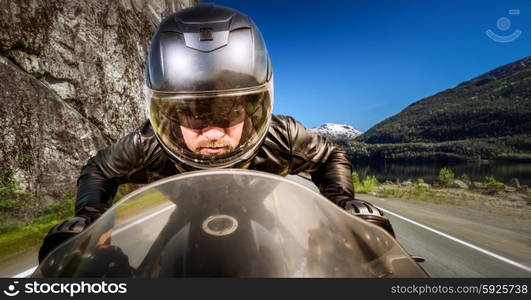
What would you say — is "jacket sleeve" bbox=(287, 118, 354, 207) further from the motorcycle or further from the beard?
the motorcycle

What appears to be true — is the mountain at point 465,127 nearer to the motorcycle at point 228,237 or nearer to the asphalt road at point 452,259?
the asphalt road at point 452,259

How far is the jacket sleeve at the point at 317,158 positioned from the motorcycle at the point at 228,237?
3.68 ft

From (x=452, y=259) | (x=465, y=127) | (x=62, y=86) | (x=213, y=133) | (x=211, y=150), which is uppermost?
(x=62, y=86)

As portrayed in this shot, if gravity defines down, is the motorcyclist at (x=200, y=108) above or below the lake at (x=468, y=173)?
above

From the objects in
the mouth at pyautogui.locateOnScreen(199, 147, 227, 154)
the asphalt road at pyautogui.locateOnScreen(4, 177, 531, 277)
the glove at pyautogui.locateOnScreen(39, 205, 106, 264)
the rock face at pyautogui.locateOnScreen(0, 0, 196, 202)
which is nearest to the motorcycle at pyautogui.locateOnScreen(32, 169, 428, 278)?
the glove at pyautogui.locateOnScreen(39, 205, 106, 264)

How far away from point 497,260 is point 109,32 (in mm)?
15489

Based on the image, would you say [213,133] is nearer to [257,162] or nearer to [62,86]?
[257,162]

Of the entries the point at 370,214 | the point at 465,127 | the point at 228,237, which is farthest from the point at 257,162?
the point at 465,127

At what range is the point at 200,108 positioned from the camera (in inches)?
66.7

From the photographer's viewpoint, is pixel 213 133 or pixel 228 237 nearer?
pixel 228 237

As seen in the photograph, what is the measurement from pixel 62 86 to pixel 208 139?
35.0 feet

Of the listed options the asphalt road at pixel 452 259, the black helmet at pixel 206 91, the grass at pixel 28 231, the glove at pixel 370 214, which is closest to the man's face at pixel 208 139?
the black helmet at pixel 206 91

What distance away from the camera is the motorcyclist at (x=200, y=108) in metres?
1.71

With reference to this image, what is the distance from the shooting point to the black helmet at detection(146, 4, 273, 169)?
5.60ft
